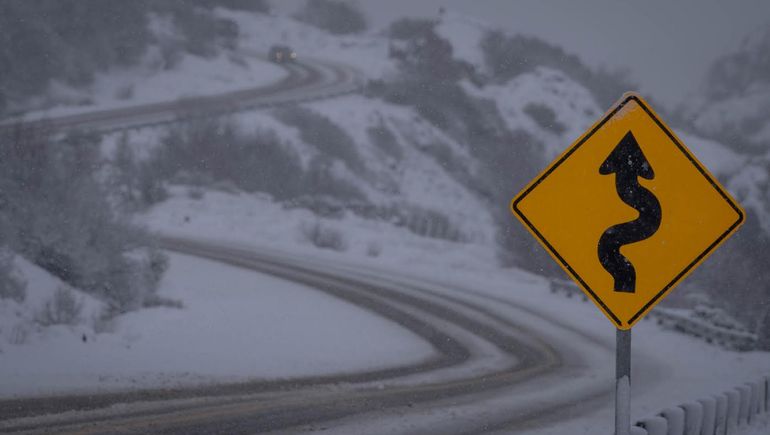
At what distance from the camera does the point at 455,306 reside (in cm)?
1705

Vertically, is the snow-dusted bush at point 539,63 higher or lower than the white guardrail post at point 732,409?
higher

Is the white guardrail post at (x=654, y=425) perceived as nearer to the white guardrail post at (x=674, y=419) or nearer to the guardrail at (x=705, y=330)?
the white guardrail post at (x=674, y=419)

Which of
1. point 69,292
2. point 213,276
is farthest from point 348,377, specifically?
point 213,276

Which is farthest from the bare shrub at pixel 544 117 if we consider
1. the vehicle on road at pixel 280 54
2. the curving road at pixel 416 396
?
the curving road at pixel 416 396

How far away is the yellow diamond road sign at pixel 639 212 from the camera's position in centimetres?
439

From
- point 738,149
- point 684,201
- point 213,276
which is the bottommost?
point 684,201

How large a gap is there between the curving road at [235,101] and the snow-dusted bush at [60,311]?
17015 mm

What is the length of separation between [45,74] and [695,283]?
119ft

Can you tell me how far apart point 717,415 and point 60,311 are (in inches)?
350

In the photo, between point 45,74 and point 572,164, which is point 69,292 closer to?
point 572,164

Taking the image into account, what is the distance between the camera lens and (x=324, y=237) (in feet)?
82.9

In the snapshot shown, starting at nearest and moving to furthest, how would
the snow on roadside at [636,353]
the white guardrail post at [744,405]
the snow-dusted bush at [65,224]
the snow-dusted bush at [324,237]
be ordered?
the white guardrail post at [744,405] < the snow on roadside at [636,353] < the snow-dusted bush at [65,224] < the snow-dusted bush at [324,237]

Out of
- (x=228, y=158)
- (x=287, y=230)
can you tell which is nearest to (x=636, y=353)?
(x=287, y=230)

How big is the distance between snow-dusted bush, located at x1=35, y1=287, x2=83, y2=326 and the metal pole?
8.84 m
